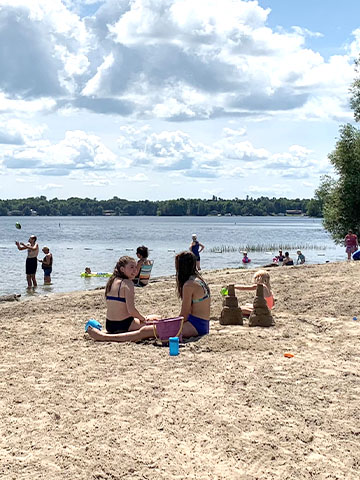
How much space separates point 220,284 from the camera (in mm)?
14617

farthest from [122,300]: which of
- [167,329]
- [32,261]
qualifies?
[32,261]

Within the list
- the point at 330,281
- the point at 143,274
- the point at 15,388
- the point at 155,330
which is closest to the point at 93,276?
the point at 143,274

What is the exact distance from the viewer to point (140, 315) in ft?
26.2

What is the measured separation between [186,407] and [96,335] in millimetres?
3125

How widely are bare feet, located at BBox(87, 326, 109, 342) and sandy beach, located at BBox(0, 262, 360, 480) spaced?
0.13 m

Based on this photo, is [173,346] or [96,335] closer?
[173,346]

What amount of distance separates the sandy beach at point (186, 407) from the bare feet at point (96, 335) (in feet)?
0.41

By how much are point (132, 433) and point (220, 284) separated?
10149 mm

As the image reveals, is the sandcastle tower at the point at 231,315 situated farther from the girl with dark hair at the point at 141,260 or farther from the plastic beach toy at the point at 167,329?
the girl with dark hair at the point at 141,260

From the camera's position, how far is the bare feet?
26.0 feet

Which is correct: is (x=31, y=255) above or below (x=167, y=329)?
above

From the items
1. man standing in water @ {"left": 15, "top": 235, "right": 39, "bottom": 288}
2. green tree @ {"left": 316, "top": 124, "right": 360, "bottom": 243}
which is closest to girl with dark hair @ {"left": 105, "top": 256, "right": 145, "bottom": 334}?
man standing in water @ {"left": 15, "top": 235, "right": 39, "bottom": 288}

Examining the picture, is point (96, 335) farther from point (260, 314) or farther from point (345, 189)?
point (345, 189)

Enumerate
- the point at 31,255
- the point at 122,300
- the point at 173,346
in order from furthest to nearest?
1. the point at 31,255
2. the point at 122,300
3. the point at 173,346
